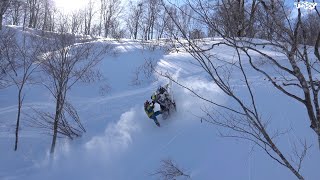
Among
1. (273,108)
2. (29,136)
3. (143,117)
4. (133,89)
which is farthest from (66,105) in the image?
(273,108)

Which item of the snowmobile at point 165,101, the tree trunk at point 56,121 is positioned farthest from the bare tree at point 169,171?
the tree trunk at point 56,121

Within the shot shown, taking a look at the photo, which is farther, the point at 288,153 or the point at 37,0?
the point at 37,0

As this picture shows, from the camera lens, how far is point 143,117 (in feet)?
53.2

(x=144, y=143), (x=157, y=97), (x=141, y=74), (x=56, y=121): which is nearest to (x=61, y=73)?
(x=56, y=121)

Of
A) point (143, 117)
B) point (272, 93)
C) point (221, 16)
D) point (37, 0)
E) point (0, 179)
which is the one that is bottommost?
point (0, 179)

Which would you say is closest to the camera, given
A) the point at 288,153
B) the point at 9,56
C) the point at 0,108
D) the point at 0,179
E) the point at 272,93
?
the point at 288,153

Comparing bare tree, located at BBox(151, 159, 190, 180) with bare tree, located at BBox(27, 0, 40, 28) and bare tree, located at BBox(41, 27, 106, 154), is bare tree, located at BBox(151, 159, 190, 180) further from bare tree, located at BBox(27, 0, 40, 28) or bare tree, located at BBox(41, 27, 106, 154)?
bare tree, located at BBox(27, 0, 40, 28)

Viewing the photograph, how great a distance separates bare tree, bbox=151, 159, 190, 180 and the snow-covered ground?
236 mm

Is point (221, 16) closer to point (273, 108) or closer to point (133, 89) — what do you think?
point (273, 108)

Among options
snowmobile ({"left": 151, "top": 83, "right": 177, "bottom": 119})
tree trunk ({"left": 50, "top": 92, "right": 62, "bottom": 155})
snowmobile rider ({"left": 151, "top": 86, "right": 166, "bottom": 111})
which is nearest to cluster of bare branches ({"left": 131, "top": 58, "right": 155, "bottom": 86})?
snowmobile ({"left": 151, "top": 83, "right": 177, "bottom": 119})

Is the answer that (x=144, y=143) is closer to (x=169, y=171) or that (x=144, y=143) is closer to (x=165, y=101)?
(x=165, y=101)

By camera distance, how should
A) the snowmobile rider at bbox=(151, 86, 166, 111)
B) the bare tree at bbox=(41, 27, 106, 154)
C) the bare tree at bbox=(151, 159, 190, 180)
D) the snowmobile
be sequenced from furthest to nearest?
the snowmobile, the snowmobile rider at bbox=(151, 86, 166, 111), the bare tree at bbox=(41, 27, 106, 154), the bare tree at bbox=(151, 159, 190, 180)

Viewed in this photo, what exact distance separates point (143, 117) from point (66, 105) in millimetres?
3028

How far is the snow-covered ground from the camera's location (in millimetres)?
11414
